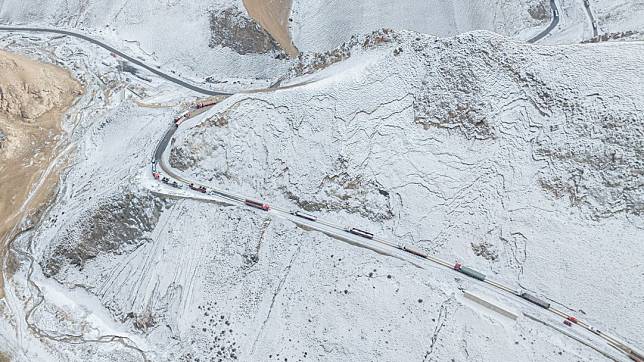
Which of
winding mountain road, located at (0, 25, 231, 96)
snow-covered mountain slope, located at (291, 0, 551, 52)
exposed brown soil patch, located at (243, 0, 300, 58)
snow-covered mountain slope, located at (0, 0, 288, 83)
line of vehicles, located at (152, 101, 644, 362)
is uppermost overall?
snow-covered mountain slope, located at (291, 0, 551, 52)

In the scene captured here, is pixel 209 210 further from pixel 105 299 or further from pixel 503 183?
pixel 503 183

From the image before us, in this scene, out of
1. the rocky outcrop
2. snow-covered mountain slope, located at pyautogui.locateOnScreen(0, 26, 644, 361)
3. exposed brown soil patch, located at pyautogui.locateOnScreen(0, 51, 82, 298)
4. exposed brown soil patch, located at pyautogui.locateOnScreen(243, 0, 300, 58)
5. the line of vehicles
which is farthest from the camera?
exposed brown soil patch, located at pyautogui.locateOnScreen(243, 0, 300, 58)

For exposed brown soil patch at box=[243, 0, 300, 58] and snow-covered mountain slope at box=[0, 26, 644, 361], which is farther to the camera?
exposed brown soil patch at box=[243, 0, 300, 58]

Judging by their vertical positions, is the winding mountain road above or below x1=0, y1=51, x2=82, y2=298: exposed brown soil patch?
above

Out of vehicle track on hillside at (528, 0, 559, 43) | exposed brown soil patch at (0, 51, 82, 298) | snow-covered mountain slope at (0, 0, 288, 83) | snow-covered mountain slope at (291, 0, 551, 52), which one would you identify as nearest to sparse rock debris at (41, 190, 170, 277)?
exposed brown soil patch at (0, 51, 82, 298)

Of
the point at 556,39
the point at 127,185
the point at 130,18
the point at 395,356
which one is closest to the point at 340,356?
the point at 395,356

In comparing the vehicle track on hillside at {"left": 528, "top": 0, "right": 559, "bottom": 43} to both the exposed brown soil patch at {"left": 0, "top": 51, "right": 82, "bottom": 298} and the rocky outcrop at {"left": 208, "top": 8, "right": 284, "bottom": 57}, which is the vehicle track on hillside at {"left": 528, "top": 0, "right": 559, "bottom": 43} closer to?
the rocky outcrop at {"left": 208, "top": 8, "right": 284, "bottom": 57}

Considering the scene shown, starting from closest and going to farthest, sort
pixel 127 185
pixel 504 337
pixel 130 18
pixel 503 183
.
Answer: pixel 504 337, pixel 503 183, pixel 127 185, pixel 130 18

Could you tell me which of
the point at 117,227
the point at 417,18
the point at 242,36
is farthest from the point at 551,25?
the point at 117,227
